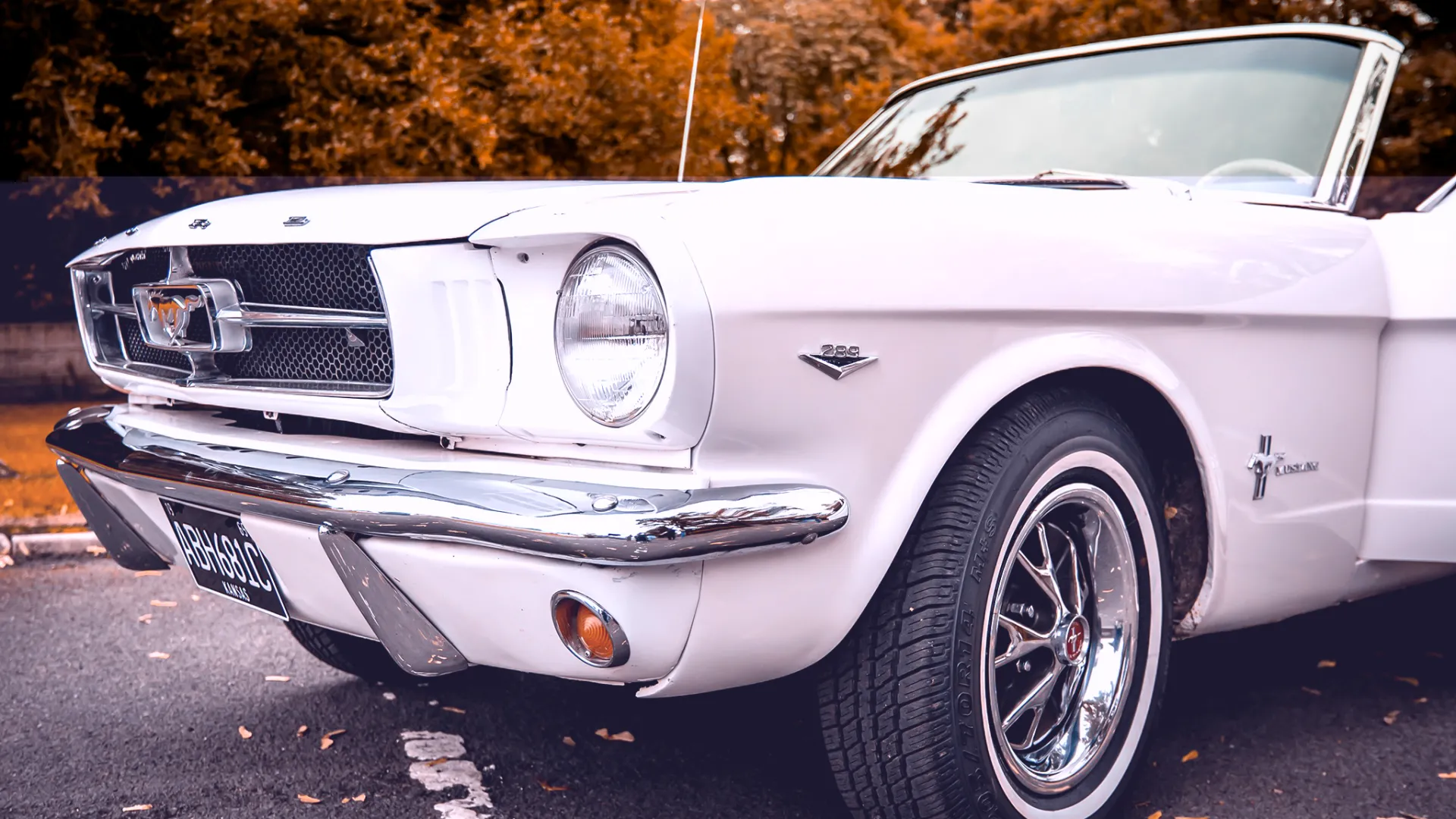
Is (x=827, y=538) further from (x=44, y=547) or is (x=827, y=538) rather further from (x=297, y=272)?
(x=44, y=547)

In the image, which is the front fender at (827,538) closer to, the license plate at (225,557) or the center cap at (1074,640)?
the center cap at (1074,640)

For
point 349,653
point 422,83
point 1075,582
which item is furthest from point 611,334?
point 422,83

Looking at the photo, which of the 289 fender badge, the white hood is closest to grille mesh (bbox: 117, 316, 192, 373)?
the white hood

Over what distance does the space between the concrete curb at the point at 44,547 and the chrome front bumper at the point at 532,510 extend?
10.9 feet

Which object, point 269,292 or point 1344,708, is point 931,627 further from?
point 1344,708

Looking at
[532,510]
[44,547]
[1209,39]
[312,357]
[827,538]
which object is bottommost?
[44,547]

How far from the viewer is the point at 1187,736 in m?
2.80

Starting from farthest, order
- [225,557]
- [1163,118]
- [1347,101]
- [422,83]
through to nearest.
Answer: [422,83], [1163,118], [1347,101], [225,557]

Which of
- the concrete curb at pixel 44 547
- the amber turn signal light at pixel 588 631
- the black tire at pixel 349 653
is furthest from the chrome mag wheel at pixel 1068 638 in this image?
the concrete curb at pixel 44 547

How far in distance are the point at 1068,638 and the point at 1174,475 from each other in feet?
1.38

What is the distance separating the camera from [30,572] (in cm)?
464

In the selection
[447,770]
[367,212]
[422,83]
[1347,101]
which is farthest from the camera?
[422,83]

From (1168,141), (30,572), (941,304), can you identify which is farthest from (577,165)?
(941,304)

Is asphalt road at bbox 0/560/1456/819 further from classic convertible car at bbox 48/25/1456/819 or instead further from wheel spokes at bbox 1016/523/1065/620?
wheel spokes at bbox 1016/523/1065/620
